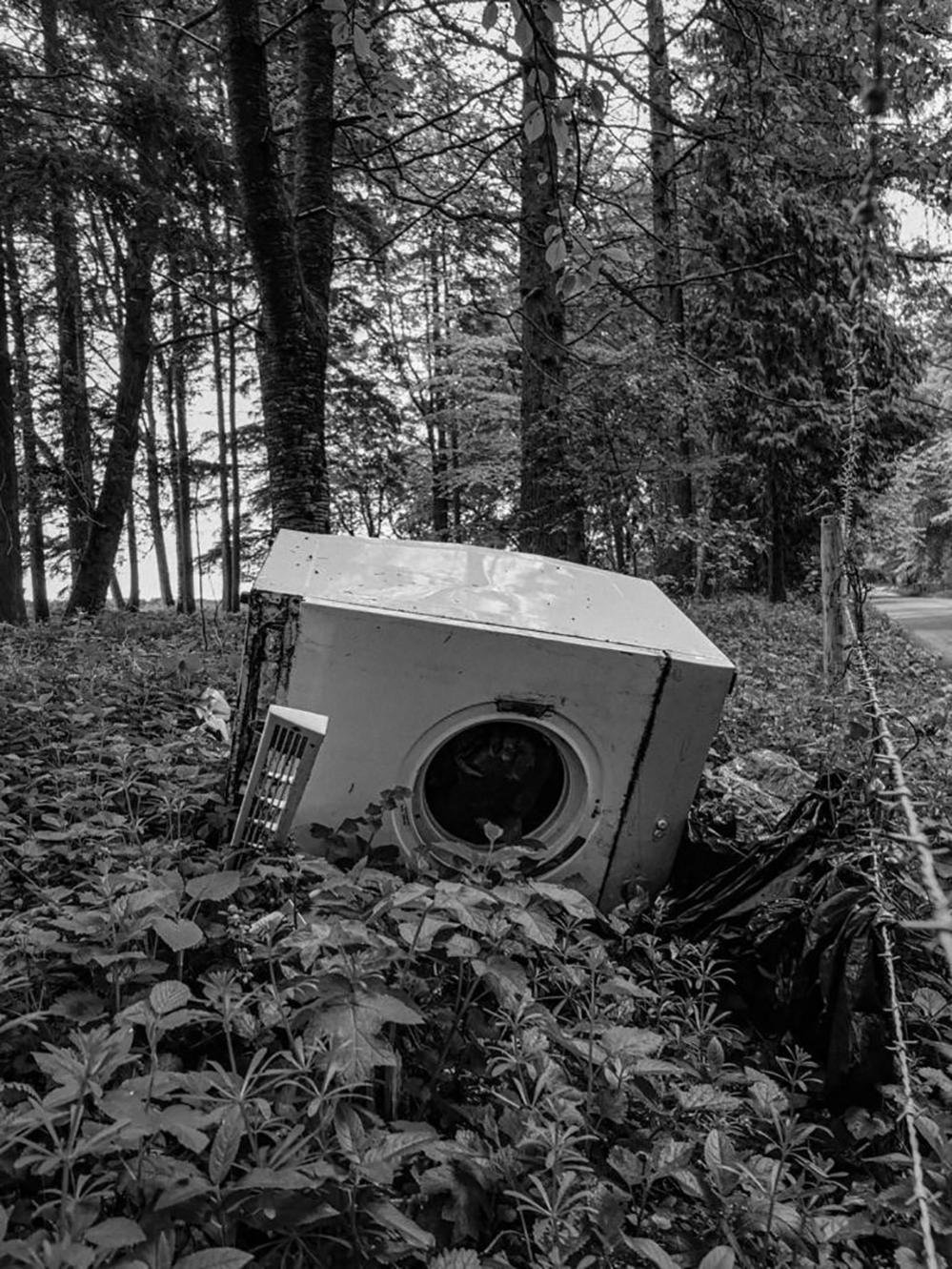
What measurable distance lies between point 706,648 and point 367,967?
5.59 ft

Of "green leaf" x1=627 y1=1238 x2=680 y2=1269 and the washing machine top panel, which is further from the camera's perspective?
the washing machine top panel

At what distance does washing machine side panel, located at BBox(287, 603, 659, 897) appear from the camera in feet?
8.08

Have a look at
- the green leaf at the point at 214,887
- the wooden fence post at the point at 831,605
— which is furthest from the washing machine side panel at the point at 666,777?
the wooden fence post at the point at 831,605

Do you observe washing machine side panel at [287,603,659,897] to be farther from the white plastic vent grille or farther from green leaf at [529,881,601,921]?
green leaf at [529,881,601,921]

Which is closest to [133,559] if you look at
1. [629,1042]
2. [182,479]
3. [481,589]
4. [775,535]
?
[182,479]

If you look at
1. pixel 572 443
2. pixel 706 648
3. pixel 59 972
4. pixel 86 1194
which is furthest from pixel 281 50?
pixel 86 1194

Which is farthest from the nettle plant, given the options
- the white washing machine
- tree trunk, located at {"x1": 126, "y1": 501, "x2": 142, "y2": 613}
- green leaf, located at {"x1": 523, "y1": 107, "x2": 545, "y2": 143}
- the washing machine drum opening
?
tree trunk, located at {"x1": 126, "y1": 501, "x2": 142, "y2": 613}

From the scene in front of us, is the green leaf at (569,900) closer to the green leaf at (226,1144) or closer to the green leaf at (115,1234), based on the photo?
the green leaf at (226,1144)

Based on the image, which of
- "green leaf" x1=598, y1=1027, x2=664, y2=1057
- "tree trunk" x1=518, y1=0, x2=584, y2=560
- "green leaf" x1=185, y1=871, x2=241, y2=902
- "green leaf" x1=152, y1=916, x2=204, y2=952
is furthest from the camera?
"tree trunk" x1=518, y1=0, x2=584, y2=560

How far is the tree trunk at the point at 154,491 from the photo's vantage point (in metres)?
11.6

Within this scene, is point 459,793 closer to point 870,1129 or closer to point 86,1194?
point 870,1129

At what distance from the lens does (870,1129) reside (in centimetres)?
182

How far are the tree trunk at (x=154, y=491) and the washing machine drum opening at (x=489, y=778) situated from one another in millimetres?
8574

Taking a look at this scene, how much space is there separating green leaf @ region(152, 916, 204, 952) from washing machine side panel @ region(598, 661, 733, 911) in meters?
1.59
